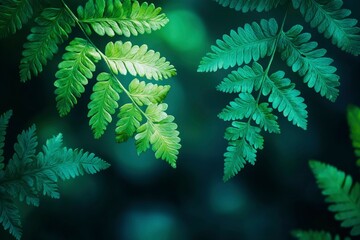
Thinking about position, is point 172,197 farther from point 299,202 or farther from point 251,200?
point 299,202

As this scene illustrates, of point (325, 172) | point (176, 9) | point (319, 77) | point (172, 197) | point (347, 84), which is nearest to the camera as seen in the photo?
point (325, 172)

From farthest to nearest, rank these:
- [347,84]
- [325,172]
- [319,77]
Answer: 1. [347,84]
2. [319,77]
3. [325,172]

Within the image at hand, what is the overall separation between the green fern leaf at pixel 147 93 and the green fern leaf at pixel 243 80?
0.24 meters

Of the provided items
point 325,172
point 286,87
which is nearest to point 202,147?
point 286,87

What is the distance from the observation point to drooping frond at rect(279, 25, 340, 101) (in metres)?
1.33

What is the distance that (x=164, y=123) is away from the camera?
55.9 inches

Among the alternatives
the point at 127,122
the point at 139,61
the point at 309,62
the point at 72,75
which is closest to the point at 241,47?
the point at 309,62

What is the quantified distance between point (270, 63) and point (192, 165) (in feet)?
4.77

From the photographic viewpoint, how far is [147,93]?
4.64 feet

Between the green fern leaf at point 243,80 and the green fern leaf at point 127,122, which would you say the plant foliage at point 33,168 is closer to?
the green fern leaf at point 127,122

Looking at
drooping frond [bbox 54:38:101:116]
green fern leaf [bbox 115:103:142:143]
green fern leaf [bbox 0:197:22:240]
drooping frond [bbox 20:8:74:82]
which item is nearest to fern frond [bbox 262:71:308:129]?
green fern leaf [bbox 115:103:142:143]

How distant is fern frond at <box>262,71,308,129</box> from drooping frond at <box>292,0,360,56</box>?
9.1 inches

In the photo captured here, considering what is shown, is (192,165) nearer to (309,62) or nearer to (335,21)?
(309,62)

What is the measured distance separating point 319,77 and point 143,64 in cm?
69
